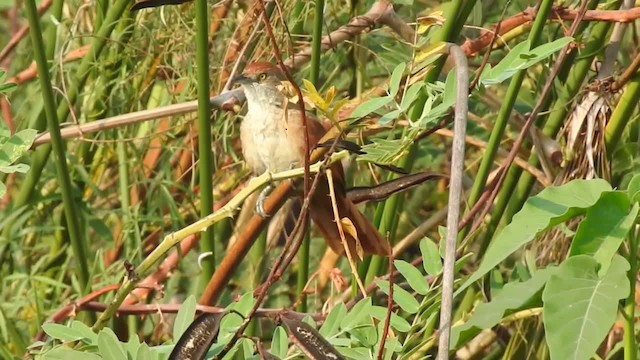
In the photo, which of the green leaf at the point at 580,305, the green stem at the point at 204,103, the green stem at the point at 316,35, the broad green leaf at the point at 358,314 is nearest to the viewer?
the green leaf at the point at 580,305

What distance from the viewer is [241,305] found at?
1643 millimetres

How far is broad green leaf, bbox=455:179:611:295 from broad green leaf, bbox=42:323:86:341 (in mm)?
547

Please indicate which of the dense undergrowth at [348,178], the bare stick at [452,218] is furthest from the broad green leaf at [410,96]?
the bare stick at [452,218]

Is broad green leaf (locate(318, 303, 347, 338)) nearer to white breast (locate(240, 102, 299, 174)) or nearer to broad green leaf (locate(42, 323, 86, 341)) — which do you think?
broad green leaf (locate(42, 323, 86, 341))

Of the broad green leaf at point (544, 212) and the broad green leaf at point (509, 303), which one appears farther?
the broad green leaf at point (509, 303)

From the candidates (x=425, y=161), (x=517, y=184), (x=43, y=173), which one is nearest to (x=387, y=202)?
(x=517, y=184)

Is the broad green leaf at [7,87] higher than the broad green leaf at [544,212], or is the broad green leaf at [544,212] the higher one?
the broad green leaf at [7,87]

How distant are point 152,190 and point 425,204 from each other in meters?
0.98

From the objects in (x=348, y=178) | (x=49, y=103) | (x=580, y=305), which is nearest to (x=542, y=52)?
(x=580, y=305)

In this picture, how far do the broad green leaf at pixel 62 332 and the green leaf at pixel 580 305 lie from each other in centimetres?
64

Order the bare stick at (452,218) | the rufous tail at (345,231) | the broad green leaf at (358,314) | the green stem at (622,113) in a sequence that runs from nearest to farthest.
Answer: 1. the bare stick at (452,218)
2. the broad green leaf at (358,314)
3. the rufous tail at (345,231)
4. the green stem at (622,113)

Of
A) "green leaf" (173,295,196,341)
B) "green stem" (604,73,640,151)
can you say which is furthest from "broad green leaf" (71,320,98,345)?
"green stem" (604,73,640,151)

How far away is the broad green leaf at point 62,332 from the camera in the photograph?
1.59 m

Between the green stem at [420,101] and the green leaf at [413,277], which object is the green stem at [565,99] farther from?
the green leaf at [413,277]
